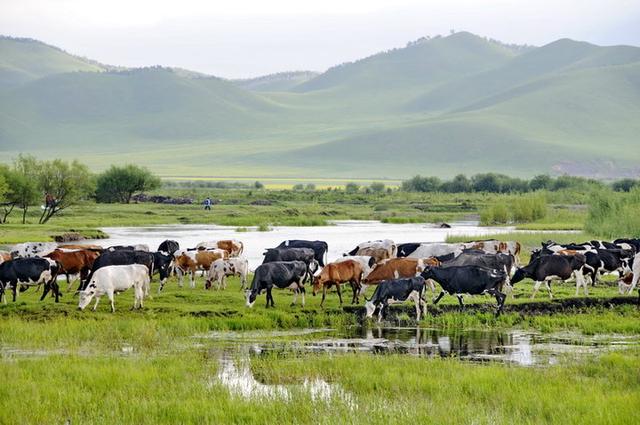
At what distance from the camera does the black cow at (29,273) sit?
21.1 meters

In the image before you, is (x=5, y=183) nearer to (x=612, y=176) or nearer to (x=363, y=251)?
(x=363, y=251)

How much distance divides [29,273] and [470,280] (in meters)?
9.53

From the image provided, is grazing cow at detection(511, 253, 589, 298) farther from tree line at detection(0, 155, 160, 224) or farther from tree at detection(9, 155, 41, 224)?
tree at detection(9, 155, 41, 224)

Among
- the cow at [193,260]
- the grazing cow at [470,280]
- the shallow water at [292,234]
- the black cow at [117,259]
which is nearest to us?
the grazing cow at [470,280]

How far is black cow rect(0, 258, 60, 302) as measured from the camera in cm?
2106

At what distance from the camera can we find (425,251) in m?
28.3

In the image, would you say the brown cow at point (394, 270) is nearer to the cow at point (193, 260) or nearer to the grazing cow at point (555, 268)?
the grazing cow at point (555, 268)

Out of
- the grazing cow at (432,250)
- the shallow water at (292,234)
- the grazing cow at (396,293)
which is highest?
the grazing cow at (432,250)

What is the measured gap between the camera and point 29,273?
69.4ft

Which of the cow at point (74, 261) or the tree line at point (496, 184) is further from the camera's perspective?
the tree line at point (496, 184)

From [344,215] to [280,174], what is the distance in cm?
10832

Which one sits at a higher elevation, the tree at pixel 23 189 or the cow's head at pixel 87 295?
the tree at pixel 23 189

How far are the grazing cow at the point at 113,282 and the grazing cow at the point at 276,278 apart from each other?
7.54 feet

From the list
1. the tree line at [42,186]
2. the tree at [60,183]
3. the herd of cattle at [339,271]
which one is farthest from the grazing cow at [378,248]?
the tree at [60,183]
